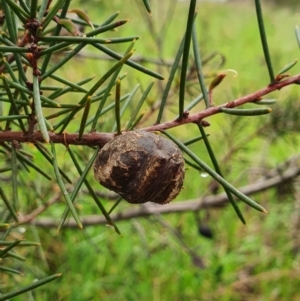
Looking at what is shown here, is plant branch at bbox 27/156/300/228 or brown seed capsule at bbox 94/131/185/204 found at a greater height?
brown seed capsule at bbox 94/131/185/204

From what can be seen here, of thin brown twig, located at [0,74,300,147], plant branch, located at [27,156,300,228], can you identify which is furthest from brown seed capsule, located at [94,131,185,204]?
plant branch, located at [27,156,300,228]

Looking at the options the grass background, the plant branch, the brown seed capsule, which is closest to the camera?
the brown seed capsule

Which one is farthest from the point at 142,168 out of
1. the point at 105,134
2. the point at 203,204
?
the point at 203,204

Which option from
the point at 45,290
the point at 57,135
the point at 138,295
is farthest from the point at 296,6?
the point at 57,135

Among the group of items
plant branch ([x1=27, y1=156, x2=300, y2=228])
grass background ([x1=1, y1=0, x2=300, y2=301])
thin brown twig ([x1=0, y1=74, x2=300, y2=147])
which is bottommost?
grass background ([x1=1, y1=0, x2=300, y2=301])

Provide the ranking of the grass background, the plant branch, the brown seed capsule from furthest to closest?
the grass background < the plant branch < the brown seed capsule

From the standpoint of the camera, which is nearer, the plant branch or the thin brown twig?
the thin brown twig

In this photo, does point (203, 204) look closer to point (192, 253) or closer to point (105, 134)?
point (192, 253)

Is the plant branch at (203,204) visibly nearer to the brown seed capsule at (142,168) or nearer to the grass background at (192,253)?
the grass background at (192,253)

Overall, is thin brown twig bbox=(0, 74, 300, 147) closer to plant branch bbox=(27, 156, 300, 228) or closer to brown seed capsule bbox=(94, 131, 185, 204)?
brown seed capsule bbox=(94, 131, 185, 204)
